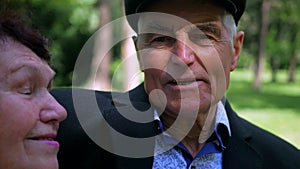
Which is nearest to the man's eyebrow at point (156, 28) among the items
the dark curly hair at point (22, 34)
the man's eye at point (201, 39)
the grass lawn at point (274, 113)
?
the man's eye at point (201, 39)

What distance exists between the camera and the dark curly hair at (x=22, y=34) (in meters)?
1.72

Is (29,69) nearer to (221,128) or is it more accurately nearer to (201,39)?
(201,39)

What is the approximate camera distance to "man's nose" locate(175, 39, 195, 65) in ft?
7.05

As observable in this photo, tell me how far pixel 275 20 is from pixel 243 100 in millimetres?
11461

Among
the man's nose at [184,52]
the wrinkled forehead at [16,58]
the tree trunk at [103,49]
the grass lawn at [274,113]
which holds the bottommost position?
the grass lawn at [274,113]

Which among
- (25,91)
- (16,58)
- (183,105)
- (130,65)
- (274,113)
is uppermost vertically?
(16,58)

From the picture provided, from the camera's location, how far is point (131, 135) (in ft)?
7.79

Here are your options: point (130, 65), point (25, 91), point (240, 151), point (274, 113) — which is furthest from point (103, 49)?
point (25, 91)

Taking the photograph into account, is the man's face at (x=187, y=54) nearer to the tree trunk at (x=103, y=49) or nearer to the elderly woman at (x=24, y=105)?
the elderly woman at (x=24, y=105)

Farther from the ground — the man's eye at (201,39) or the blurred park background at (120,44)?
the man's eye at (201,39)

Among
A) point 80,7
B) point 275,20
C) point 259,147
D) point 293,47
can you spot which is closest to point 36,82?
point 259,147

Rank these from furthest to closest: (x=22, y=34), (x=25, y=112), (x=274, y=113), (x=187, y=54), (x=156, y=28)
Result: (x=274, y=113), (x=156, y=28), (x=187, y=54), (x=22, y=34), (x=25, y=112)

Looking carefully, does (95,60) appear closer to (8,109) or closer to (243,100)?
(243,100)

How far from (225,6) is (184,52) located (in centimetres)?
31
